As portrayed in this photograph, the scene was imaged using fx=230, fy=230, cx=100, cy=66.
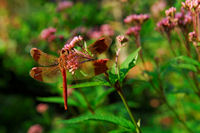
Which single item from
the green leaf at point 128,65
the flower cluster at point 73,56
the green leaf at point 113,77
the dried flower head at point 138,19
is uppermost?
the dried flower head at point 138,19

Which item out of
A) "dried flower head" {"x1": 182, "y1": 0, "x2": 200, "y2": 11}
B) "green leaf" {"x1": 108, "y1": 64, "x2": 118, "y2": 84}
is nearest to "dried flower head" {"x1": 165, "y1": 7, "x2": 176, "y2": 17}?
"dried flower head" {"x1": 182, "y1": 0, "x2": 200, "y2": 11}

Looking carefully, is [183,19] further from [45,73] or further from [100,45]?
[45,73]

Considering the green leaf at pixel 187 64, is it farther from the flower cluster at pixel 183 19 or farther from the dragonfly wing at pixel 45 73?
the dragonfly wing at pixel 45 73

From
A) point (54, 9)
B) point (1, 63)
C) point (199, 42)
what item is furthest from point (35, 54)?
point (1, 63)

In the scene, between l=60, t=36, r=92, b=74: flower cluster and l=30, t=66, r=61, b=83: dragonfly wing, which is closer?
l=60, t=36, r=92, b=74: flower cluster

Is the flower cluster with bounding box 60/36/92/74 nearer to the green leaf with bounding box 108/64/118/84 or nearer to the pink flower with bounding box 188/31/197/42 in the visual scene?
the green leaf with bounding box 108/64/118/84

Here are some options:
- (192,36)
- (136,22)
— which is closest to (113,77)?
(192,36)

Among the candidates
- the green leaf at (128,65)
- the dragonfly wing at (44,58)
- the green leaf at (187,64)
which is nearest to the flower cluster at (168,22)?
the green leaf at (187,64)
